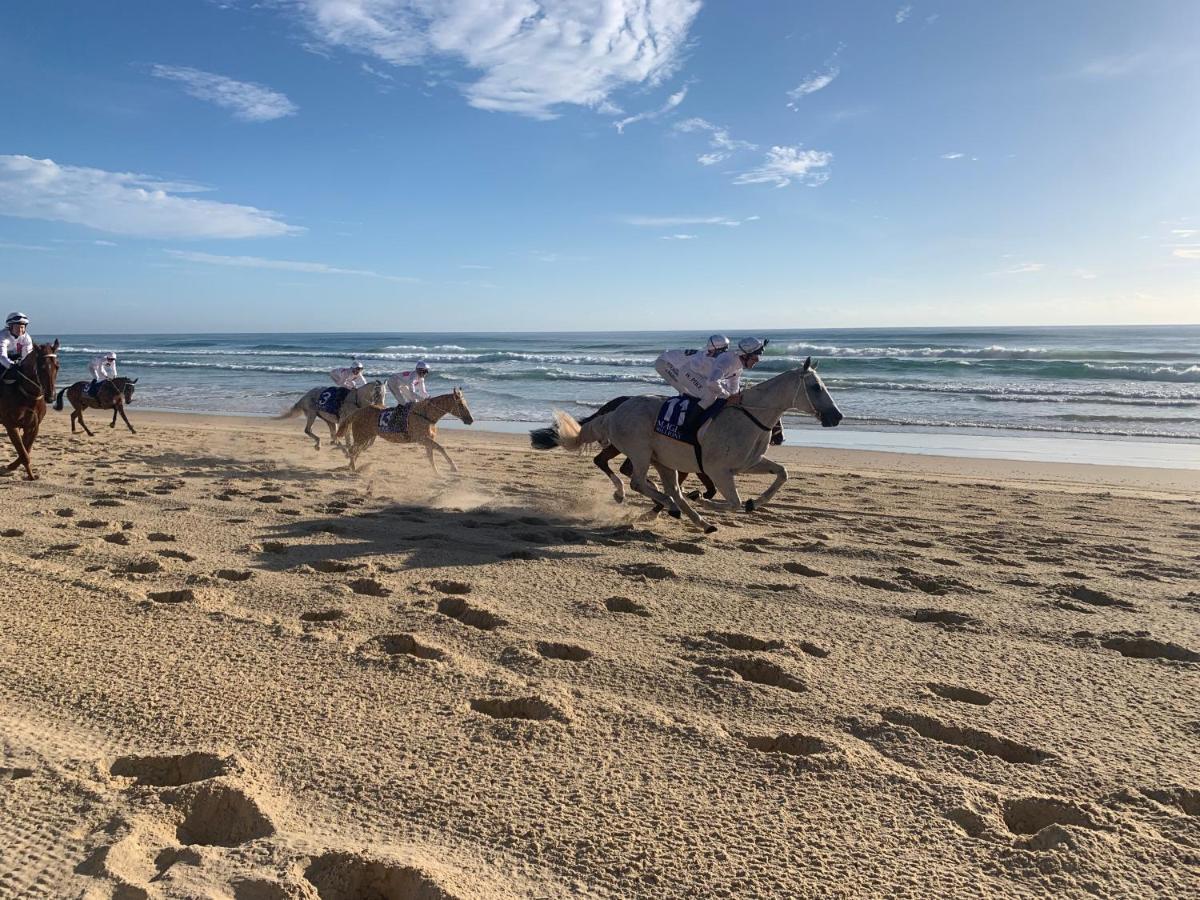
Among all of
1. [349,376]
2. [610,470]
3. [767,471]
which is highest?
[349,376]

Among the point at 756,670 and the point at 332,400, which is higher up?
the point at 332,400

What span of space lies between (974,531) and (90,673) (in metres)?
7.51

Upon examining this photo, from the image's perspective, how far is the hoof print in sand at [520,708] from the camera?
3.53 metres

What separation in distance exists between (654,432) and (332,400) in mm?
7547

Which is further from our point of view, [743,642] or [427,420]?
[427,420]

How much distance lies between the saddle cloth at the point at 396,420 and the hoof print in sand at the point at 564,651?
23.4 ft

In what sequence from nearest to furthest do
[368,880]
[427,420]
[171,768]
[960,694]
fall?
[368,880], [171,768], [960,694], [427,420]

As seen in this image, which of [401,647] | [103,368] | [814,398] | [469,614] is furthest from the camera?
[103,368]

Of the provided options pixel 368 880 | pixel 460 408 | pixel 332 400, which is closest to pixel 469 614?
pixel 368 880

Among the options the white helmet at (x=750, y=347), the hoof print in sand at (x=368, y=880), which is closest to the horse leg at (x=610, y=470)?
the white helmet at (x=750, y=347)

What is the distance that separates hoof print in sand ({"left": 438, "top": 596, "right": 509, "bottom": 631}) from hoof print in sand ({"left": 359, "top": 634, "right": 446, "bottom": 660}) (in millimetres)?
432

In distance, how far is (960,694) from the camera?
12.6 ft

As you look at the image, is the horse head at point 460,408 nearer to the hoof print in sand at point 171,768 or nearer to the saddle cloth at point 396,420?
the saddle cloth at point 396,420

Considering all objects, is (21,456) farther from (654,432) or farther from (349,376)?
(654,432)
